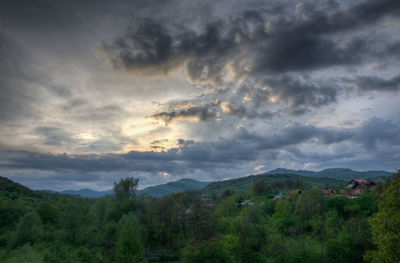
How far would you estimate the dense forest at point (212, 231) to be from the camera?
138 ft

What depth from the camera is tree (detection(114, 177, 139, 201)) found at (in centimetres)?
9506

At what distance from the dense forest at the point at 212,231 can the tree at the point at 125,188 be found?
1.29 feet

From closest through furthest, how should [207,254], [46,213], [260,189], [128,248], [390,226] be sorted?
[390,226]
[207,254]
[128,248]
[46,213]
[260,189]

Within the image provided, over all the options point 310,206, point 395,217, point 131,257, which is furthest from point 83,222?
point 395,217

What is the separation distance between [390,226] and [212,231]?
95.1 feet

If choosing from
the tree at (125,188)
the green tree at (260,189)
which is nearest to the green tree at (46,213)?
the tree at (125,188)

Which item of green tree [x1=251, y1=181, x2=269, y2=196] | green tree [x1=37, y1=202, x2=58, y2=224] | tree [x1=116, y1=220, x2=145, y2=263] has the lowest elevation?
tree [x1=116, y1=220, x2=145, y2=263]

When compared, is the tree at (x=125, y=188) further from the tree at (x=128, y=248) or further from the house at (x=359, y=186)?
the house at (x=359, y=186)

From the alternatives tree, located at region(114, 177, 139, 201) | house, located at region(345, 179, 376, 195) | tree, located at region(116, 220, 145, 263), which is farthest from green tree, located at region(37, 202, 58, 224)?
house, located at region(345, 179, 376, 195)

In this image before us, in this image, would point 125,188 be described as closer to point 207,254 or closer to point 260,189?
point 207,254

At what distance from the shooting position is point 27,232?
64.5 m

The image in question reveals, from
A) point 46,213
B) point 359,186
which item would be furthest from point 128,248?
point 359,186

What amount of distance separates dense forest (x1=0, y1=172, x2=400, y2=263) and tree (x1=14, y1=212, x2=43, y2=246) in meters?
0.16

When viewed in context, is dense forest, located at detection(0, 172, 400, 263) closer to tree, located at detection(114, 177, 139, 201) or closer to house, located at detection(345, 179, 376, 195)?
tree, located at detection(114, 177, 139, 201)
